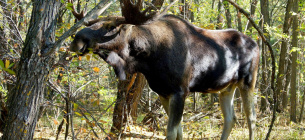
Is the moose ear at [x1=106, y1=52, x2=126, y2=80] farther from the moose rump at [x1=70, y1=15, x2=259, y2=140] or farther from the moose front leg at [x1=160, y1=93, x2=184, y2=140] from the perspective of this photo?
the moose front leg at [x1=160, y1=93, x2=184, y2=140]

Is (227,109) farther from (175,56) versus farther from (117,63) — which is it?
(117,63)

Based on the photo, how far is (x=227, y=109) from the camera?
595 centimetres

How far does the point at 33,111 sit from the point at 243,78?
3.89m

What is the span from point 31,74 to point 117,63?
133 centimetres

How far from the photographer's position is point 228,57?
5.25 meters

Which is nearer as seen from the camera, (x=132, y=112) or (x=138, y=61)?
(x=138, y=61)

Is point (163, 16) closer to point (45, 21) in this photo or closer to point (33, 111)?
point (45, 21)

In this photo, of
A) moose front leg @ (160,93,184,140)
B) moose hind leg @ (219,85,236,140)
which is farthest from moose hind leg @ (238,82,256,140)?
moose front leg @ (160,93,184,140)

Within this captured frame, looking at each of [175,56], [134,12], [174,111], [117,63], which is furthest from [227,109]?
[134,12]

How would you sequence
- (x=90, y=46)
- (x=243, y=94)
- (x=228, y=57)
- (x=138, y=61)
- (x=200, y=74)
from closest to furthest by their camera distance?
(x=90, y=46) → (x=138, y=61) → (x=200, y=74) → (x=228, y=57) → (x=243, y=94)

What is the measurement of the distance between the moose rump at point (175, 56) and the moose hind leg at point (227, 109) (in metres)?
0.32

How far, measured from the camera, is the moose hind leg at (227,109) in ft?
19.2

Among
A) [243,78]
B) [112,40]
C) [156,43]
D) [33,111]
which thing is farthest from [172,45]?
[33,111]

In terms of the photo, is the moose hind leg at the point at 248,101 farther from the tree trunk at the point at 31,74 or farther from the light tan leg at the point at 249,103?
the tree trunk at the point at 31,74
